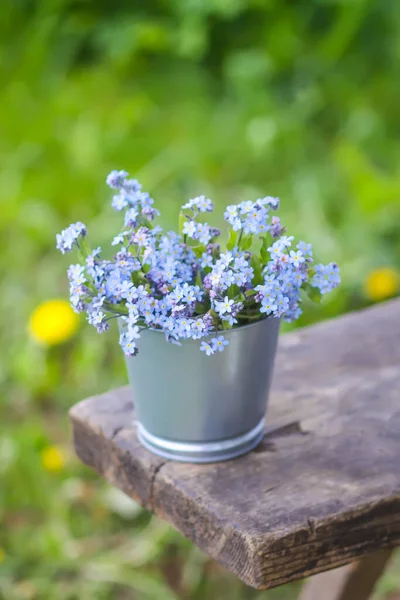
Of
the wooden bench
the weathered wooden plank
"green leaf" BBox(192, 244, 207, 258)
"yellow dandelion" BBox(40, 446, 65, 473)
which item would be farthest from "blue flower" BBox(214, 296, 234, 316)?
"yellow dandelion" BBox(40, 446, 65, 473)

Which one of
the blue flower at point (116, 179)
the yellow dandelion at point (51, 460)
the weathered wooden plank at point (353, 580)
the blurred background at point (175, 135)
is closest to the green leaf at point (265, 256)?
the blue flower at point (116, 179)

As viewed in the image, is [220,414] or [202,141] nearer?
[220,414]

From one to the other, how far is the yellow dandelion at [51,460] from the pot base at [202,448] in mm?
853

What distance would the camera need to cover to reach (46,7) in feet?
9.05

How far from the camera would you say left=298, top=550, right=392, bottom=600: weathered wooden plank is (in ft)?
3.95

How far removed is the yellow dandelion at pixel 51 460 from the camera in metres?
1.79

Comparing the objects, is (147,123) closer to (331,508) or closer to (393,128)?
(393,128)

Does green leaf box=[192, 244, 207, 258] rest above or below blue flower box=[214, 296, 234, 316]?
above

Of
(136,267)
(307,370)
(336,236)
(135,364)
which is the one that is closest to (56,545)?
(307,370)

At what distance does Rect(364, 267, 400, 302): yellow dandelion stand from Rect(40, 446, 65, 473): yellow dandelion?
0.88 m

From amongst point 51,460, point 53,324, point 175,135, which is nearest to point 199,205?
point 51,460

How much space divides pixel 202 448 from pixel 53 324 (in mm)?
1202

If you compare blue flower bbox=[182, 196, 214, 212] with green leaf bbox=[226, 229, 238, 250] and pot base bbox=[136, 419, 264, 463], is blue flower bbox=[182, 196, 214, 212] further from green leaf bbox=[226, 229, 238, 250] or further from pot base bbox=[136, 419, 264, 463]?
pot base bbox=[136, 419, 264, 463]

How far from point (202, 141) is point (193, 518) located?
195cm
